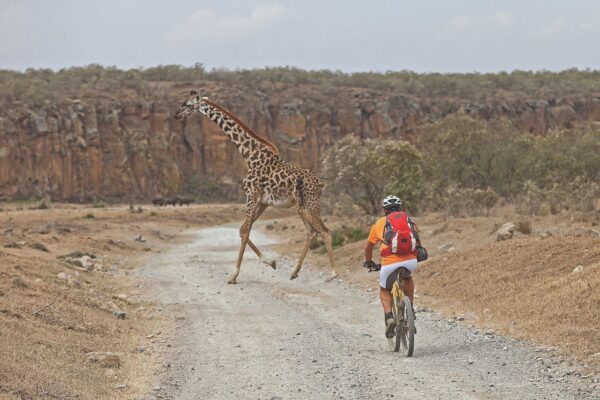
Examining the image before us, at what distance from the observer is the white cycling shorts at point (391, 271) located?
36.6 feet

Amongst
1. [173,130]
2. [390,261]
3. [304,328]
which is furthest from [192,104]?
[173,130]

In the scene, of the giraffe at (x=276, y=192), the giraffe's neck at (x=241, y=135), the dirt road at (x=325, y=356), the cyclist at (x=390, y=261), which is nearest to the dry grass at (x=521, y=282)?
the dirt road at (x=325, y=356)

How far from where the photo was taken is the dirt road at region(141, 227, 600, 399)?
30.2ft

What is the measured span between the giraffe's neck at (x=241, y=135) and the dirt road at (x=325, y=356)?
3465 mm

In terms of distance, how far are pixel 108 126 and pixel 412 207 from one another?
5267 cm

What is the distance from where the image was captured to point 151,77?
105500 millimetres

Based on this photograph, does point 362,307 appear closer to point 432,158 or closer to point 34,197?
point 432,158

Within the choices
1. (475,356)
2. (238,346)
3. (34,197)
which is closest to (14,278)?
(238,346)

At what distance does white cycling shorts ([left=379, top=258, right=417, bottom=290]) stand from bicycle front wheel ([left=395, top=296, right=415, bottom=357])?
412mm

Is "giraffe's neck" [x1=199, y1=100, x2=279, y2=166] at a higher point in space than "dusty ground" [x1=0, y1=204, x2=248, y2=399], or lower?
→ higher

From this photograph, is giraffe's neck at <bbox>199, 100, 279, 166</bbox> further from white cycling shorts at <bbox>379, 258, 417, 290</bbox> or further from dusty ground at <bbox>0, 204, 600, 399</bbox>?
white cycling shorts at <bbox>379, 258, 417, 290</bbox>

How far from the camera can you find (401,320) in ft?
36.4

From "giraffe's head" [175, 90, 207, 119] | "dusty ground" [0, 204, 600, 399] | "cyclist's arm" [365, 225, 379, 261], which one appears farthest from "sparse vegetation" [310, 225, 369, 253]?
"cyclist's arm" [365, 225, 379, 261]

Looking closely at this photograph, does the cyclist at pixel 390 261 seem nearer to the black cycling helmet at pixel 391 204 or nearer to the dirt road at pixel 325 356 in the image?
the black cycling helmet at pixel 391 204
